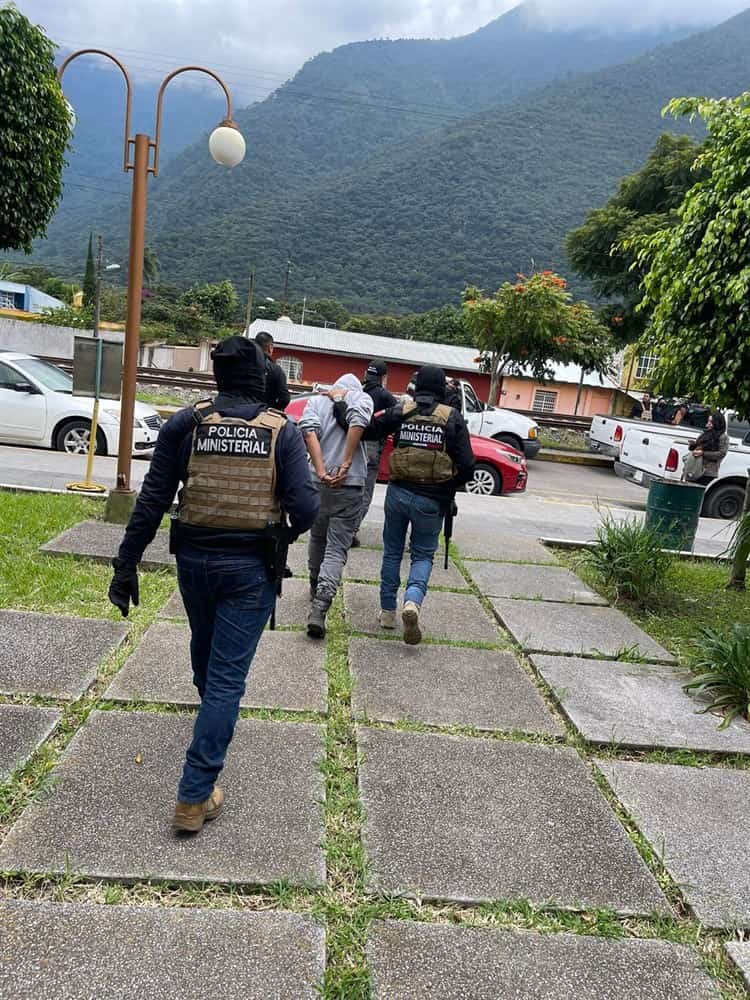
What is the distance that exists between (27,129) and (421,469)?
4589mm

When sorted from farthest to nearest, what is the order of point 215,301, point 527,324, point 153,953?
point 215,301, point 527,324, point 153,953

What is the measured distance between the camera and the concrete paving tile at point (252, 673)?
3850 mm

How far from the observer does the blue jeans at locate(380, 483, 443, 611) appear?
4887 millimetres

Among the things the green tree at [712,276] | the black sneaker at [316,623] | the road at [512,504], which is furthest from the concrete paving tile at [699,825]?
the road at [512,504]

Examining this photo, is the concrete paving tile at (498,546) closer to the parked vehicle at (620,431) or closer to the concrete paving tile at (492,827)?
the concrete paving tile at (492,827)

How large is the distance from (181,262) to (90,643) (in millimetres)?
88145

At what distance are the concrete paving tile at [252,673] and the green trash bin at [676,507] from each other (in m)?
4.82

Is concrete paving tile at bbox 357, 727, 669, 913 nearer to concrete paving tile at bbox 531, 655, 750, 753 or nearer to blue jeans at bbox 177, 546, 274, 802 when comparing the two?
concrete paving tile at bbox 531, 655, 750, 753

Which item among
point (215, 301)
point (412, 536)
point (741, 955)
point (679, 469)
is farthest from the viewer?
point (215, 301)

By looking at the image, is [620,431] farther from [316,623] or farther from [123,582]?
[123,582]

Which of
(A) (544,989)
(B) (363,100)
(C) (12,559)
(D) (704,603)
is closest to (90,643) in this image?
(C) (12,559)

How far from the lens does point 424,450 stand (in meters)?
4.76

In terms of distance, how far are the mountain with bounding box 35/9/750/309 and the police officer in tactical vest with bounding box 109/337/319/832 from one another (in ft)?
269

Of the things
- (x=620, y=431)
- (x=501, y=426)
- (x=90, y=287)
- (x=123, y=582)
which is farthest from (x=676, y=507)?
(x=90, y=287)
